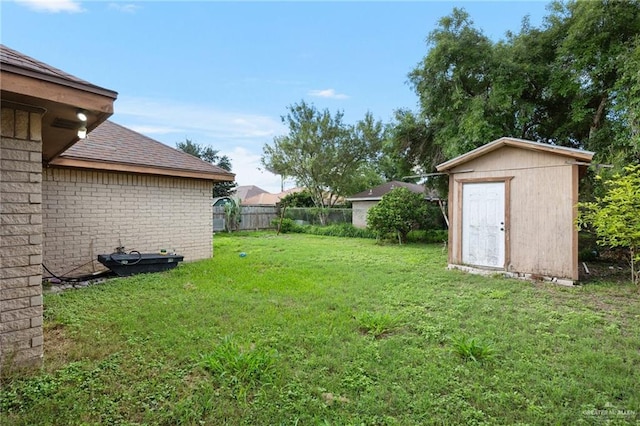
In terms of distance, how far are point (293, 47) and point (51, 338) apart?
10.5 metres

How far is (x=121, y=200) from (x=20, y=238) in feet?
14.9

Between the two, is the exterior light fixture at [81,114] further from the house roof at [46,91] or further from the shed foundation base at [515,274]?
the shed foundation base at [515,274]

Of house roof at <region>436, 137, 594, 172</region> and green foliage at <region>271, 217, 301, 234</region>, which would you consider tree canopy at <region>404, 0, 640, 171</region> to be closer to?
house roof at <region>436, 137, 594, 172</region>

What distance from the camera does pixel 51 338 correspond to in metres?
3.19

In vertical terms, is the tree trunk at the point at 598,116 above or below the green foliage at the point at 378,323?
above

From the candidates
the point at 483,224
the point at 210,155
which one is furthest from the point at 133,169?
the point at 210,155

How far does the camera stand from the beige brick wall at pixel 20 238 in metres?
2.50

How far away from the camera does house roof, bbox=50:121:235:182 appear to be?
6.08m

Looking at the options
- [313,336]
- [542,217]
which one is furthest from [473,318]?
[542,217]

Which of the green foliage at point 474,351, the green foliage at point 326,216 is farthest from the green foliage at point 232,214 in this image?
the green foliage at point 474,351

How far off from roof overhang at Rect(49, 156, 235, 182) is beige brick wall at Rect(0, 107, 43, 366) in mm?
3628

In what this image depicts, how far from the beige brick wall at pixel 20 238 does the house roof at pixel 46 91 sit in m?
0.16

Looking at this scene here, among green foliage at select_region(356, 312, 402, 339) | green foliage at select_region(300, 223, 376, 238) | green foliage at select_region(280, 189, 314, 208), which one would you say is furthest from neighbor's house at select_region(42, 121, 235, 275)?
green foliage at select_region(280, 189, 314, 208)

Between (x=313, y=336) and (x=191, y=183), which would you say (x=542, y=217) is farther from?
(x=191, y=183)
